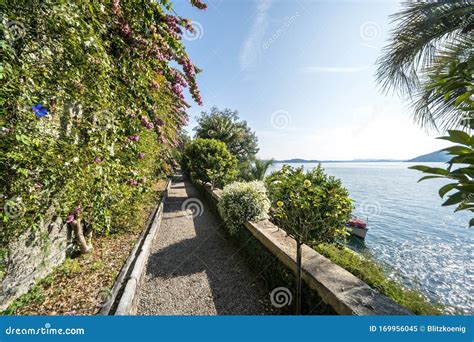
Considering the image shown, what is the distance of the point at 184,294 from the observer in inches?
151

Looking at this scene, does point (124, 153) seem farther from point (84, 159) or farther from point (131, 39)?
point (131, 39)

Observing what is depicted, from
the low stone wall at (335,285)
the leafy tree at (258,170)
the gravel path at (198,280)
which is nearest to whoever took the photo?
the low stone wall at (335,285)

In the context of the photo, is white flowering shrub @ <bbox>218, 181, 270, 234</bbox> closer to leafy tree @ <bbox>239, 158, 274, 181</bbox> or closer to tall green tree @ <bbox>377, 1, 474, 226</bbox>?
tall green tree @ <bbox>377, 1, 474, 226</bbox>

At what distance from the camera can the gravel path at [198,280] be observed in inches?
138

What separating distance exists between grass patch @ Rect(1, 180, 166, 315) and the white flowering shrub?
2.84 m

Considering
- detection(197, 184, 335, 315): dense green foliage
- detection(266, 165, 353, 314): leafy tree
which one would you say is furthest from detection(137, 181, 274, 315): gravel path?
detection(266, 165, 353, 314): leafy tree

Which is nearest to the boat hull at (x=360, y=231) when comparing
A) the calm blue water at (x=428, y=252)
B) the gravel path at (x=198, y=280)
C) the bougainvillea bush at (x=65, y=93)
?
the calm blue water at (x=428, y=252)

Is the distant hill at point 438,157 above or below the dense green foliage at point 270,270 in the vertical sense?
above

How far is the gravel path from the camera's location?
3518 millimetres

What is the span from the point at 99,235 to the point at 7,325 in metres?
3.69

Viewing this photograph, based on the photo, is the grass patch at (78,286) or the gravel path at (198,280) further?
the gravel path at (198,280)

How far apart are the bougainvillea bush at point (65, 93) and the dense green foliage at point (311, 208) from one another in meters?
2.69

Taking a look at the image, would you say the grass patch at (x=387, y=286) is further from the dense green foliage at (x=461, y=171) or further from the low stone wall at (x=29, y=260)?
the low stone wall at (x=29, y=260)

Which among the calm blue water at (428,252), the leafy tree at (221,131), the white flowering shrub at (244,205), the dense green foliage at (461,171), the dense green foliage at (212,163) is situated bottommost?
the calm blue water at (428,252)
